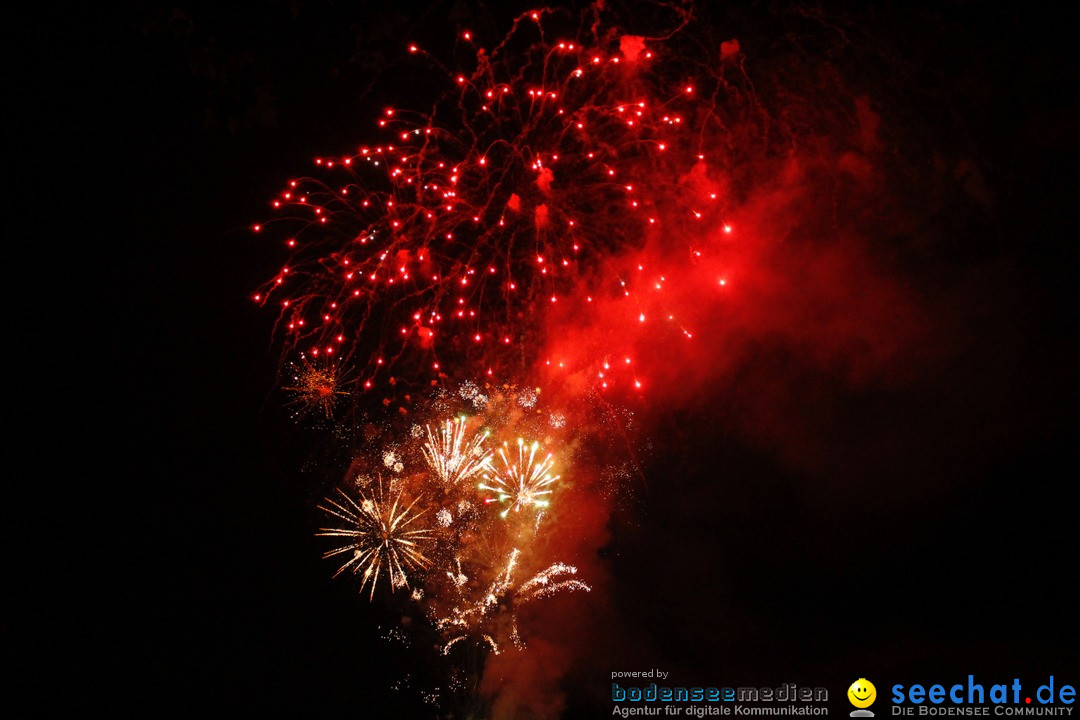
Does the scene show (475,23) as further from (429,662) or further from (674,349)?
(429,662)

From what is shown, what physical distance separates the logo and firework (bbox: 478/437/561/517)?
290 cm

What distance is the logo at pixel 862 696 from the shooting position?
168 inches

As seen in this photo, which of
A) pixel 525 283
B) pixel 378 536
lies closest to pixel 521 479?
pixel 378 536

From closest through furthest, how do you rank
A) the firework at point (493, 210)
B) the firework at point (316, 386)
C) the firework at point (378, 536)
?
the firework at point (493, 210)
the firework at point (378, 536)
the firework at point (316, 386)

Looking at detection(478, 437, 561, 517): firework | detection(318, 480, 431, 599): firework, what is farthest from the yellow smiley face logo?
detection(318, 480, 431, 599): firework

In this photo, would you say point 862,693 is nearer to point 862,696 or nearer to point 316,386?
point 862,696

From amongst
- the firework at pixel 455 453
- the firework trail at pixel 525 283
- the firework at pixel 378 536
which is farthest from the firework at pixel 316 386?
the firework at pixel 455 453

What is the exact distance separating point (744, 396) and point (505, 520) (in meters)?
2.56

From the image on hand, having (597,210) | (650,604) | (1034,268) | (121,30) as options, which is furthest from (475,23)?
(650,604)

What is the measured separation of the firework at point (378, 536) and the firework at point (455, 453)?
0.41 meters

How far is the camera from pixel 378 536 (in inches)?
205

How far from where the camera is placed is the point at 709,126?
4625 mm

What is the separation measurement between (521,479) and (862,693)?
128 inches

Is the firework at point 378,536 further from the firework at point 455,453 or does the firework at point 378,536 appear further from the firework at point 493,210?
the firework at point 493,210
